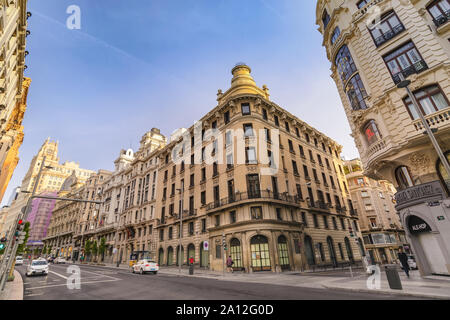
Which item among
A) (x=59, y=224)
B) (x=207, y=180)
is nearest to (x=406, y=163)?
(x=207, y=180)

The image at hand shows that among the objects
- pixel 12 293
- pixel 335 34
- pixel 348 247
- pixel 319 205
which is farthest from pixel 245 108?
pixel 12 293

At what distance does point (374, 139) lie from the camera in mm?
16500

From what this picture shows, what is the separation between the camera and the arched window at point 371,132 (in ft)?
53.3

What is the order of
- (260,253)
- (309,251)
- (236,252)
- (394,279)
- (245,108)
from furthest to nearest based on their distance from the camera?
(245,108) < (309,251) < (236,252) < (260,253) < (394,279)

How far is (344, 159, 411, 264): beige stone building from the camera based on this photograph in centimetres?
4228

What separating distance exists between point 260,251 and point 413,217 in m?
13.6

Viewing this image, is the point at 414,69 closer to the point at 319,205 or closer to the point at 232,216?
the point at 232,216

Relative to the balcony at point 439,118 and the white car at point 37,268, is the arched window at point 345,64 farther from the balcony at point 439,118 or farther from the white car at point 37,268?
the white car at point 37,268

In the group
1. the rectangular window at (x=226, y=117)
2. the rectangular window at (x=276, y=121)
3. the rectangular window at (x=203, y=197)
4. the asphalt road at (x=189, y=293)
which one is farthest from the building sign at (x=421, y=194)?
the rectangular window at (x=203, y=197)

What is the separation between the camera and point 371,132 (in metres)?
16.9

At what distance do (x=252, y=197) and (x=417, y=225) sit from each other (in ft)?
46.3

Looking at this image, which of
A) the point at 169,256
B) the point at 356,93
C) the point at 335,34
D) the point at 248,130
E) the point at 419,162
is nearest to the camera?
the point at 419,162

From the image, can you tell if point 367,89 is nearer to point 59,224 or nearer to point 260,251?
point 260,251

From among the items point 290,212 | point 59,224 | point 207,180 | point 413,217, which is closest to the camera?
point 413,217
